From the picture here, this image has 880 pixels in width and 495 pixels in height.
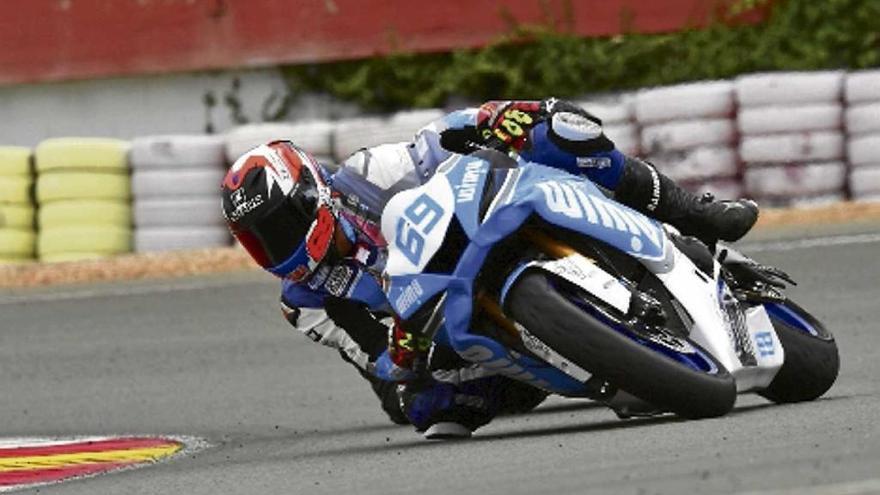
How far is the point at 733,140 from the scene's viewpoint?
1414 centimetres

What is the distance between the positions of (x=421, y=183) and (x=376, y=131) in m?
6.84

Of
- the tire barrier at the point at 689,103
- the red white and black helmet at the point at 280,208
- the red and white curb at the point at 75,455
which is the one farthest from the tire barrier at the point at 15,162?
the red white and black helmet at the point at 280,208

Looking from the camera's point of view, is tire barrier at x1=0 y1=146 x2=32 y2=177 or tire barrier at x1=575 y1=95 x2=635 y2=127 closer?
tire barrier at x1=575 y1=95 x2=635 y2=127

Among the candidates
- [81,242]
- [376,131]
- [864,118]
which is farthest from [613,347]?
[81,242]

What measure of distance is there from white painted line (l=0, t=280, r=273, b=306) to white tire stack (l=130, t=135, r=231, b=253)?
157 cm

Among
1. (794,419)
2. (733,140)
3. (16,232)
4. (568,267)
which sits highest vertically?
(568,267)

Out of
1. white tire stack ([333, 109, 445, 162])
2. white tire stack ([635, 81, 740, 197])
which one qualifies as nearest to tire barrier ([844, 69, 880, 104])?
white tire stack ([635, 81, 740, 197])

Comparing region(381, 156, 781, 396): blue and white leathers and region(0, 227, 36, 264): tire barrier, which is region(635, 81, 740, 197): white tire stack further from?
region(381, 156, 781, 396): blue and white leathers

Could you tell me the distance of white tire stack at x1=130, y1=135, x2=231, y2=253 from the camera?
1497 centimetres

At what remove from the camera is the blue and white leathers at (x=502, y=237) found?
6.77 m

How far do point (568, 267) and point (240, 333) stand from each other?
5.05m

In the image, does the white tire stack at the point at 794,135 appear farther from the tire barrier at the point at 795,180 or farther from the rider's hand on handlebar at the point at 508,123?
the rider's hand on handlebar at the point at 508,123

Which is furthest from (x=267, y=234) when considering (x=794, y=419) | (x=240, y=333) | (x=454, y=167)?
(x=240, y=333)

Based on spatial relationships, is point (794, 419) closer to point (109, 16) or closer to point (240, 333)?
point (240, 333)
